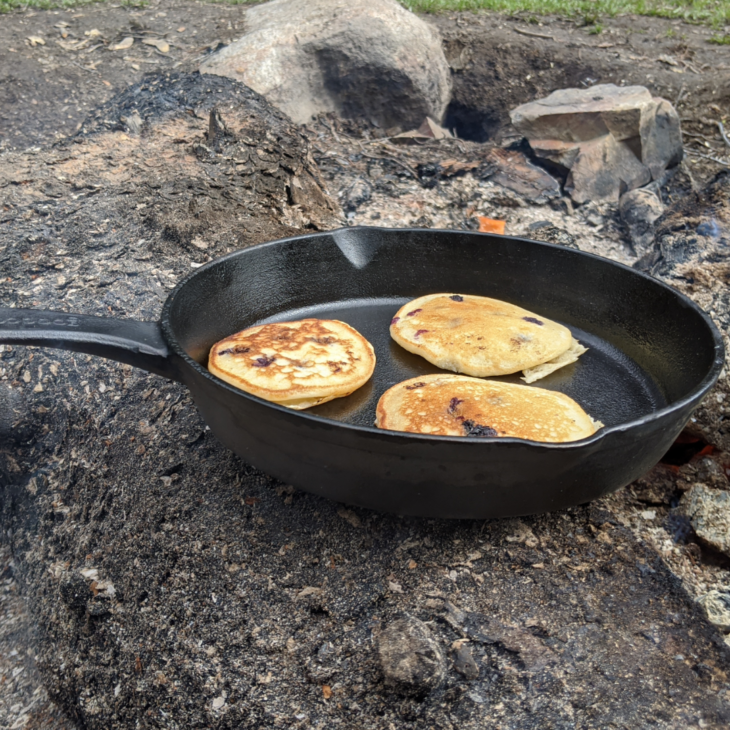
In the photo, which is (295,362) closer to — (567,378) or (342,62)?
(567,378)

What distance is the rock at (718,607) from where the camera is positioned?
183cm

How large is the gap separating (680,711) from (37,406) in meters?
2.50

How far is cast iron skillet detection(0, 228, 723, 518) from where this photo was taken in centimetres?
157

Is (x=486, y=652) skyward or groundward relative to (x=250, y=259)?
groundward

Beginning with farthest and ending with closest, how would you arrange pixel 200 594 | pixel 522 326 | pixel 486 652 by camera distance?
1. pixel 522 326
2. pixel 200 594
3. pixel 486 652

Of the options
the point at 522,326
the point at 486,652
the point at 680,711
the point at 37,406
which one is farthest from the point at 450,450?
the point at 37,406

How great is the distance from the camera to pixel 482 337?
2.46 meters

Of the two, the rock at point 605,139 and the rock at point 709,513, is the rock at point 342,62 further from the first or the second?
the rock at point 709,513

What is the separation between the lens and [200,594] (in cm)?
185

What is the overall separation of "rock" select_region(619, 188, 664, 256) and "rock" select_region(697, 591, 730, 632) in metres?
2.84

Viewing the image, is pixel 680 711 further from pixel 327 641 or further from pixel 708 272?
pixel 708 272

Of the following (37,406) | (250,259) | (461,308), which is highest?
(250,259)

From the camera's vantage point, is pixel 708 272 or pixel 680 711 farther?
pixel 708 272

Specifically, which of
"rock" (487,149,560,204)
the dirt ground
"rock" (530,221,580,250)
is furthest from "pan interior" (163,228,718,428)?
"rock" (487,149,560,204)
